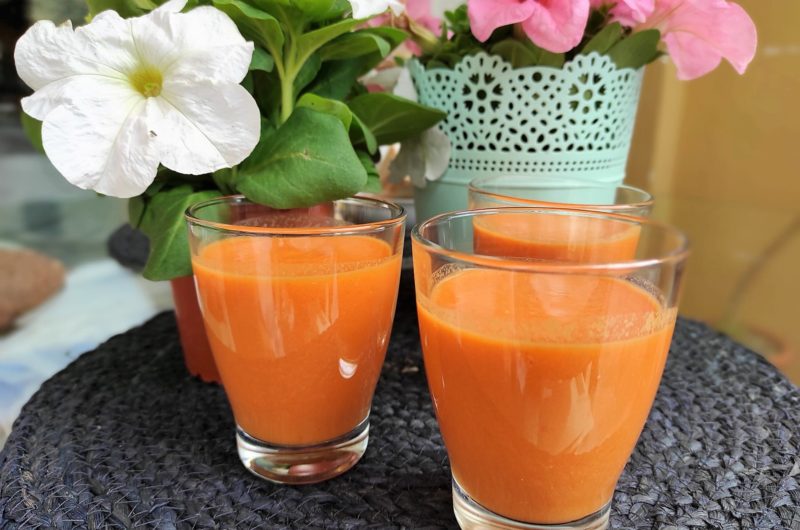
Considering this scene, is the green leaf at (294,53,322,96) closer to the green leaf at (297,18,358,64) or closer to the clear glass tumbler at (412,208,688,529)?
the green leaf at (297,18,358,64)

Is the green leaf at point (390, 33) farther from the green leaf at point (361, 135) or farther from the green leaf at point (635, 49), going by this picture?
the green leaf at point (635, 49)

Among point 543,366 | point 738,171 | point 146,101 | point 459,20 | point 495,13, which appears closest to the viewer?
point 543,366

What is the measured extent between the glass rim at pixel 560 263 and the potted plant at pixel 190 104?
0.10 m

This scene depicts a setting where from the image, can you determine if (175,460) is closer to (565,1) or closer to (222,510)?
(222,510)

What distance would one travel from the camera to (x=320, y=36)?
0.54m

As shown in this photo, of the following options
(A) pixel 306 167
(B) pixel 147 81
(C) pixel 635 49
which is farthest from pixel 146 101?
(C) pixel 635 49

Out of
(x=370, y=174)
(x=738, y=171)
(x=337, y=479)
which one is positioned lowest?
(x=337, y=479)

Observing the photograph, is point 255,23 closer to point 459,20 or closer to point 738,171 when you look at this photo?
point 459,20

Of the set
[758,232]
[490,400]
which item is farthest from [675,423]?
[758,232]

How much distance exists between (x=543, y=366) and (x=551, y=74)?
38 cm

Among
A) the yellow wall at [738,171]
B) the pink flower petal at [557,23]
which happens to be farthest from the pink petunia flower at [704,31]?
the yellow wall at [738,171]

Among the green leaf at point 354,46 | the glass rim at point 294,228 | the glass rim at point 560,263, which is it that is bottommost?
the glass rim at point 294,228

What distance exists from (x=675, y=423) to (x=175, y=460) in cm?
44

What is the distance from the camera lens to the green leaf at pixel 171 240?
0.53 metres
